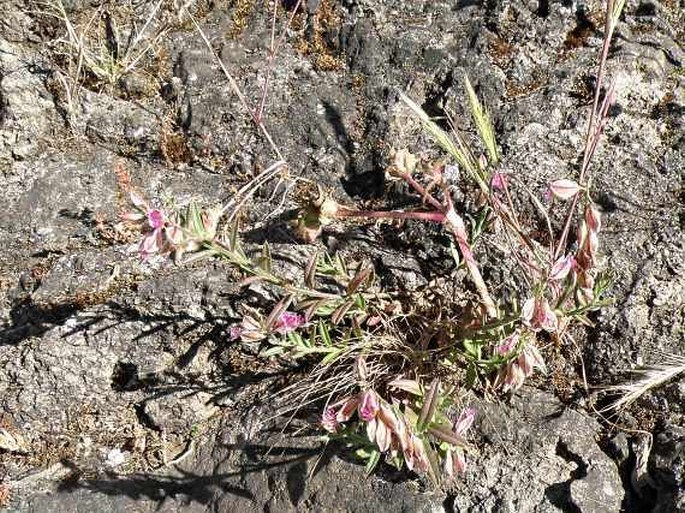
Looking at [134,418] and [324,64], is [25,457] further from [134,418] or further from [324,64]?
[324,64]

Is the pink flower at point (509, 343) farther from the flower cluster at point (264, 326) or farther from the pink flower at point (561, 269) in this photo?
the flower cluster at point (264, 326)

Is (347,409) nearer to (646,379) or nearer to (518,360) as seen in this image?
(518,360)

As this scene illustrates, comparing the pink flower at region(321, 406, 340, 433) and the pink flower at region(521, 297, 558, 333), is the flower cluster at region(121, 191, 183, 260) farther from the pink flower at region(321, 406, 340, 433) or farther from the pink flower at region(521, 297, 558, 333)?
the pink flower at region(521, 297, 558, 333)

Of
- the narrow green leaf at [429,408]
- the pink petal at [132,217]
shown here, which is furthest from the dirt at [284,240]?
the pink petal at [132,217]

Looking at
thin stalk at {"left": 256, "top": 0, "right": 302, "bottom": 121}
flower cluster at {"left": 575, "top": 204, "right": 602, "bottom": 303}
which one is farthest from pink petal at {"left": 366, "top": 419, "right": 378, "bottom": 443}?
thin stalk at {"left": 256, "top": 0, "right": 302, "bottom": 121}

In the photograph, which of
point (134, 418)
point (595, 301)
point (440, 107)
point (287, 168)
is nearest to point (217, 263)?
point (287, 168)

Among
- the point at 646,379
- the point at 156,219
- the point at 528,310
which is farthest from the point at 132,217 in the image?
the point at 646,379
